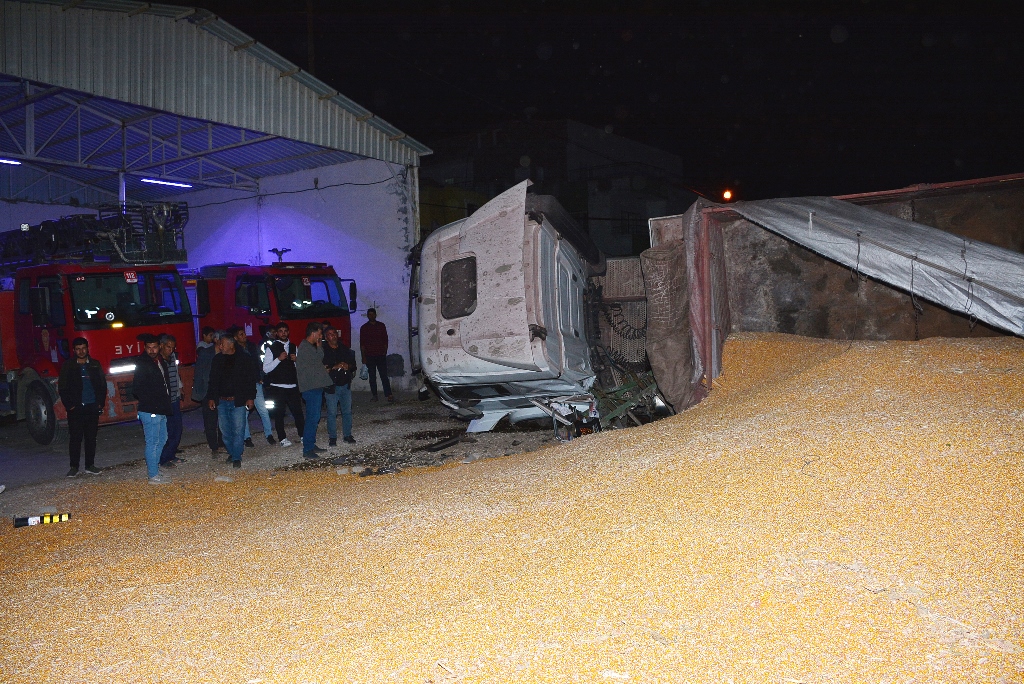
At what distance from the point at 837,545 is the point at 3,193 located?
2159 cm

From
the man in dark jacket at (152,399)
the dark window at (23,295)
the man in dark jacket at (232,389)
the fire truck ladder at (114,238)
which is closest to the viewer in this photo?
the man in dark jacket at (152,399)

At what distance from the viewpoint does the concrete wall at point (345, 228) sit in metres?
16.4

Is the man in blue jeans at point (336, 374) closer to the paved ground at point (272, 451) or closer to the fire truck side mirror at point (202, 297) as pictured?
the paved ground at point (272, 451)

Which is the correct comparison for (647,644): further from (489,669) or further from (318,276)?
(318,276)

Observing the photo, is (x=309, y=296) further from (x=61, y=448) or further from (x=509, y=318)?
(x=509, y=318)

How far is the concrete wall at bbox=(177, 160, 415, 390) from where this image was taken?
16422 millimetres

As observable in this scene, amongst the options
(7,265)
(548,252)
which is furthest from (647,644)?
(7,265)

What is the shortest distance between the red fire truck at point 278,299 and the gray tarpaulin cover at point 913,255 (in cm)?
838

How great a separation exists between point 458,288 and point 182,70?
8693mm

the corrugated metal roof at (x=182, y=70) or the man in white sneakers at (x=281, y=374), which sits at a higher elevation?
the corrugated metal roof at (x=182, y=70)

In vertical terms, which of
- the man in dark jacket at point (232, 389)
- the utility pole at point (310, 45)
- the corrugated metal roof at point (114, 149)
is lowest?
the man in dark jacket at point (232, 389)

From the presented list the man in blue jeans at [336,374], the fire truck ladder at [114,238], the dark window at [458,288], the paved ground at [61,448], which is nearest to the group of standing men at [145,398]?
the paved ground at [61,448]

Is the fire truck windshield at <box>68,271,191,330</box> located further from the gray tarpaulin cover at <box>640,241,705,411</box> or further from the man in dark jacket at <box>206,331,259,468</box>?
the gray tarpaulin cover at <box>640,241,705,411</box>

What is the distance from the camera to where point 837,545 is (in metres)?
4.07
